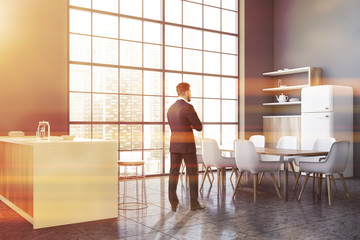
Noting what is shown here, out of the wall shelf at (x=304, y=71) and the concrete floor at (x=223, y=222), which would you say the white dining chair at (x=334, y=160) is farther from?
the wall shelf at (x=304, y=71)

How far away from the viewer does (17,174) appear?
455cm

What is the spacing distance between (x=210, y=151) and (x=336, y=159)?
1779mm

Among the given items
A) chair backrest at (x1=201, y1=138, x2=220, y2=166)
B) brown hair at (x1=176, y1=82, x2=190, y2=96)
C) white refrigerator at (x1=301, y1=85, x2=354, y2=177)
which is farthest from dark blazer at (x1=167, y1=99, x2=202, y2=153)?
white refrigerator at (x1=301, y1=85, x2=354, y2=177)

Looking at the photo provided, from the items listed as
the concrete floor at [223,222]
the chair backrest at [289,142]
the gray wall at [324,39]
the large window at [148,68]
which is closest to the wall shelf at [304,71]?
the gray wall at [324,39]

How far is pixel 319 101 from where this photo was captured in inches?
305

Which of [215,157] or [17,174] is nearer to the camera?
[17,174]

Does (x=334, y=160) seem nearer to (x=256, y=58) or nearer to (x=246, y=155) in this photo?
(x=246, y=155)

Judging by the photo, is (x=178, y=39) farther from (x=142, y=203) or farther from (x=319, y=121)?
(x=142, y=203)

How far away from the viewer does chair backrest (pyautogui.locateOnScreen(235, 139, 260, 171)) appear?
5262mm

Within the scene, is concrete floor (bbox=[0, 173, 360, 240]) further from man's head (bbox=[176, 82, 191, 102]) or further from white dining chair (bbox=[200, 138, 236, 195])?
man's head (bbox=[176, 82, 191, 102])

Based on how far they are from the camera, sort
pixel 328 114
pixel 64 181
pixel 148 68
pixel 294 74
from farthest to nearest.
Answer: pixel 294 74, pixel 148 68, pixel 328 114, pixel 64 181

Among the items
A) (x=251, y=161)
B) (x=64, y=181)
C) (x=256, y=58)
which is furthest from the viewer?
(x=256, y=58)

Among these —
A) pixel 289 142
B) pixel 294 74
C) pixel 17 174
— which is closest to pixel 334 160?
pixel 289 142

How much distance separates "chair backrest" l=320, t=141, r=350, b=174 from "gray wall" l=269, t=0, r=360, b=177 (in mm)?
3122
